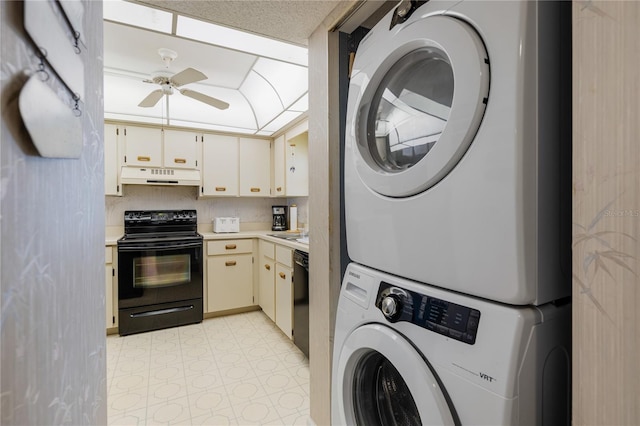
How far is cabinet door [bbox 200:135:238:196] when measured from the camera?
3406mm

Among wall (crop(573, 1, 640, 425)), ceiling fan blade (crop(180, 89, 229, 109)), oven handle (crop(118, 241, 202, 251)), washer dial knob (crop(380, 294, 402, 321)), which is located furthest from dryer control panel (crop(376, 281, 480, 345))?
oven handle (crop(118, 241, 202, 251))

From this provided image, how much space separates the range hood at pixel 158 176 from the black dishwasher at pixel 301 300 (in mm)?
1626

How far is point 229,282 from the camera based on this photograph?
3.26m

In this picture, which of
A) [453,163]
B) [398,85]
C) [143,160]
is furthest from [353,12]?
[143,160]

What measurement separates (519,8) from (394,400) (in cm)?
115

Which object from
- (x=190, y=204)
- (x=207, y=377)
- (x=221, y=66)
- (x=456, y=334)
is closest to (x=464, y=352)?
(x=456, y=334)

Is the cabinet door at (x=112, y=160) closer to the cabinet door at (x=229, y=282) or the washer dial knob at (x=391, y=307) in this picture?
the cabinet door at (x=229, y=282)

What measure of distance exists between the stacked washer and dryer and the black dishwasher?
131cm

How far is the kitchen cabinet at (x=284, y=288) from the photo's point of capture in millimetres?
2516

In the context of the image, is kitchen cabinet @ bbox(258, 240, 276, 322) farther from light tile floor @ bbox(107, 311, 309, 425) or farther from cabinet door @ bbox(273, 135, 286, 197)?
cabinet door @ bbox(273, 135, 286, 197)

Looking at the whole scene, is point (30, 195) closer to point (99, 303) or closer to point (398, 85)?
point (99, 303)

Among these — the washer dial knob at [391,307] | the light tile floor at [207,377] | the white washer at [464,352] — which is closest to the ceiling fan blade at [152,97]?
the light tile floor at [207,377]

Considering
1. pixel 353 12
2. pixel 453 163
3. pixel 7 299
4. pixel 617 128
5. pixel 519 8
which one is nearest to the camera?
pixel 7 299

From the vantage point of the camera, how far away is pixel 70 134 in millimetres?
490
